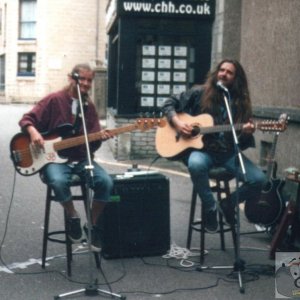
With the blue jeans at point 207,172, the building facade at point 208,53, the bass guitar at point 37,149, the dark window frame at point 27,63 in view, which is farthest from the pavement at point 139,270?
the dark window frame at point 27,63

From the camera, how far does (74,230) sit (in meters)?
5.68

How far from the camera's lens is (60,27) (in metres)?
37.6

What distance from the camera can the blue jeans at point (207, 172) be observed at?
596cm

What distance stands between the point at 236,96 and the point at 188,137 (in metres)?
0.61

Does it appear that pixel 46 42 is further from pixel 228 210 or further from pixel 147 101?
pixel 228 210

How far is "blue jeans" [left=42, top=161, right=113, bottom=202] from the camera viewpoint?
5.66 m

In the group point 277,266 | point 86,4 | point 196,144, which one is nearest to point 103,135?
point 196,144

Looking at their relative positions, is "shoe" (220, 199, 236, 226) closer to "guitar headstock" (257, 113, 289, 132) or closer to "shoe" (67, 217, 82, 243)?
"guitar headstock" (257, 113, 289, 132)

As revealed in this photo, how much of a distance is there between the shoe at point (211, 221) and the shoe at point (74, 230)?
3.74 ft

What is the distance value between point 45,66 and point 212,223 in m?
33.3

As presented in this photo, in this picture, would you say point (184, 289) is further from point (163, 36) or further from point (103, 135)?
point (163, 36)

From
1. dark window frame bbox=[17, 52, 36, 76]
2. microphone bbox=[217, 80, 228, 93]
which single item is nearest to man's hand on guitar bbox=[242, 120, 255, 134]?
microphone bbox=[217, 80, 228, 93]

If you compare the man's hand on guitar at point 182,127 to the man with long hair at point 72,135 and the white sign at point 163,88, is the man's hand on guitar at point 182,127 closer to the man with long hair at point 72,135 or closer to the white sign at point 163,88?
the man with long hair at point 72,135

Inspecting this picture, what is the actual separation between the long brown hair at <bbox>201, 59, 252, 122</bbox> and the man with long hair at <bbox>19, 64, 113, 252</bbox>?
1053 millimetres
